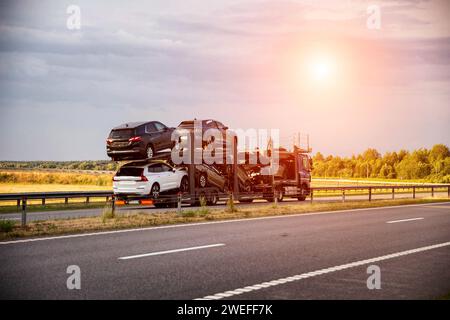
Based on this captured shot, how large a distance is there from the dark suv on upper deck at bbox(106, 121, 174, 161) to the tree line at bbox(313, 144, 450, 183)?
317 feet

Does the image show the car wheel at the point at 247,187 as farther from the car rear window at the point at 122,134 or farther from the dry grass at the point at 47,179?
the dry grass at the point at 47,179

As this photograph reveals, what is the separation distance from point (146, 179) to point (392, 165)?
5917 inches

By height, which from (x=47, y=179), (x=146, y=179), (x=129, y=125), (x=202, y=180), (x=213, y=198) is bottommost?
(x=213, y=198)

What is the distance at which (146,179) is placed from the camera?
2447cm

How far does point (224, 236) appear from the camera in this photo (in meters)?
13.8

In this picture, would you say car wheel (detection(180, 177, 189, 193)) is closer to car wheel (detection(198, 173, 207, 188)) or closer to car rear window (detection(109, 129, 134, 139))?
car wheel (detection(198, 173, 207, 188))

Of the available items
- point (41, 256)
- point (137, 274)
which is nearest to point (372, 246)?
point (137, 274)

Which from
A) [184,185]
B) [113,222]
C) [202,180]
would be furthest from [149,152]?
[113,222]

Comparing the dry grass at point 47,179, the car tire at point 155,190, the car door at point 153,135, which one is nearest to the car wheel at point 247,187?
the car tire at point 155,190

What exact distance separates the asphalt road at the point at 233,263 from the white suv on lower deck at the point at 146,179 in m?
8.73

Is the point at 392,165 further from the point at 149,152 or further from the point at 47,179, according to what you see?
the point at 149,152

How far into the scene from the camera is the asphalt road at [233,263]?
295 inches

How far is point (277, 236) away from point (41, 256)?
231 inches
